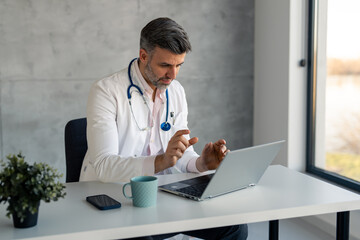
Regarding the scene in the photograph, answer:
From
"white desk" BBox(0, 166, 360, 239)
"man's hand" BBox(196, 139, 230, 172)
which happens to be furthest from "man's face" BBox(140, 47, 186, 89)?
"white desk" BBox(0, 166, 360, 239)

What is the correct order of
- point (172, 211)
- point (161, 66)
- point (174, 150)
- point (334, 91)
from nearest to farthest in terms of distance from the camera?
1. point (172, 211)
2. point (174, 150)
3. point (161, 66)
4. point (334, 91)

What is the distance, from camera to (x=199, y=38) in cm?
381

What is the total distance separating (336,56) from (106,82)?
1.98 metres

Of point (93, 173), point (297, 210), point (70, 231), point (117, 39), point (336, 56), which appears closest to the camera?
point (70, 231)

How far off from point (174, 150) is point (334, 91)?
2.08 m

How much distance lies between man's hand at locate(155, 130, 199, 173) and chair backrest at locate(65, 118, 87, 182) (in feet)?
1.99

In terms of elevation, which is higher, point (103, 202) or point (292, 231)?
point (103, 202)

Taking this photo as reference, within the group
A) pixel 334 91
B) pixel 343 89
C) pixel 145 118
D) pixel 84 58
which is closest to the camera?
pixel 145 118

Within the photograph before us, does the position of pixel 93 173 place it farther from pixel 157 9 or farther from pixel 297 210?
pixel 157 9

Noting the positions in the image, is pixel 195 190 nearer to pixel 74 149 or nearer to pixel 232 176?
pixel 232 176

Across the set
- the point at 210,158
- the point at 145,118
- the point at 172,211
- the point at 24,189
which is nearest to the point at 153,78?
the point at 145,118

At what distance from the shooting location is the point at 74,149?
7.25 ft

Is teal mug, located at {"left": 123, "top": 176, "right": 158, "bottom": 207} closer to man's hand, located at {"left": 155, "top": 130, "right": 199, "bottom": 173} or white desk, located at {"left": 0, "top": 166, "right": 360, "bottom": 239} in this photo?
white desk, located at {"left": 0, "top": 166, "right": 360, "bottom": 239}

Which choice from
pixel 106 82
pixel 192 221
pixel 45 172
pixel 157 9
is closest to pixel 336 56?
pixel 157 9
